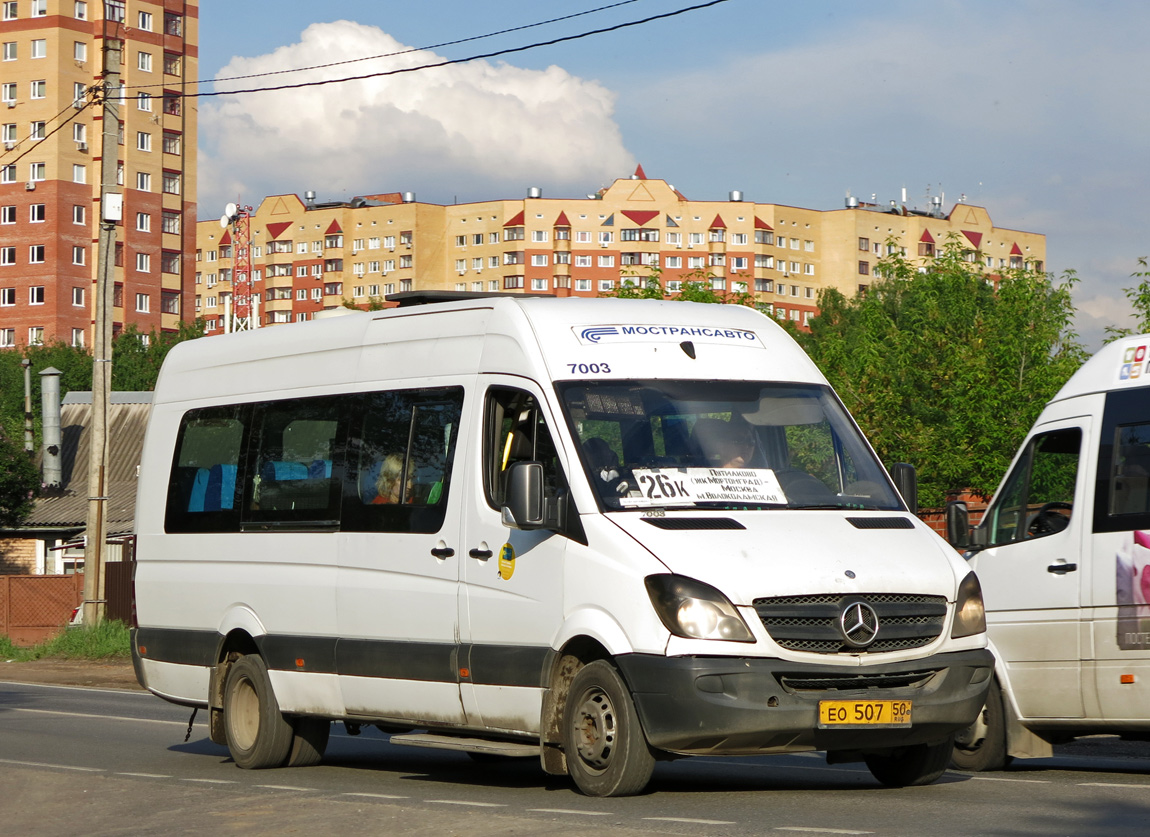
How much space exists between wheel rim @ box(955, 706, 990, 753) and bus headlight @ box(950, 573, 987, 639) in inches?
87.5

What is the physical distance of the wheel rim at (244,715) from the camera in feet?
39.0

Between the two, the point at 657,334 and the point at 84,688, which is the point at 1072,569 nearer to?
the point at 657,334

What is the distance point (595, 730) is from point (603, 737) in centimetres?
7

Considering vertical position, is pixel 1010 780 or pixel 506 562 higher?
pixel 506 562

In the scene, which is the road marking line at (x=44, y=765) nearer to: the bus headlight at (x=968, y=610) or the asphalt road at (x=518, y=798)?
the asphalt road at (x=518, y=798)

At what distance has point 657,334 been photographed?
10.0 m

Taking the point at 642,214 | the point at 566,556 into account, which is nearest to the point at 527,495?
the point at 566,556

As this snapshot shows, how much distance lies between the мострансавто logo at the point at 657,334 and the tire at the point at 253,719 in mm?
3473

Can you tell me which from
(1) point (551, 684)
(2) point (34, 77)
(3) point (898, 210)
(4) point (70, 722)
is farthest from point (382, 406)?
(3) point (898, 210)

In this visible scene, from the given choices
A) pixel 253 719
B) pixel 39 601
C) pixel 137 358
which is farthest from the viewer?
pixel 137 358

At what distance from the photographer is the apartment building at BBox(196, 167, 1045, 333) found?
496 feet

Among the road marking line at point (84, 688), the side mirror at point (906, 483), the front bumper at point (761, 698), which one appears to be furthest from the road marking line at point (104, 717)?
the front bumper at point (761, 698)

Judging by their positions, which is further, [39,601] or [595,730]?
[39,601]

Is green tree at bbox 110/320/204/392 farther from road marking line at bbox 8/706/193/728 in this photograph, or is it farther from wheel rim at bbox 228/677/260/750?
wheel rim at bbox 228/677/260/750
